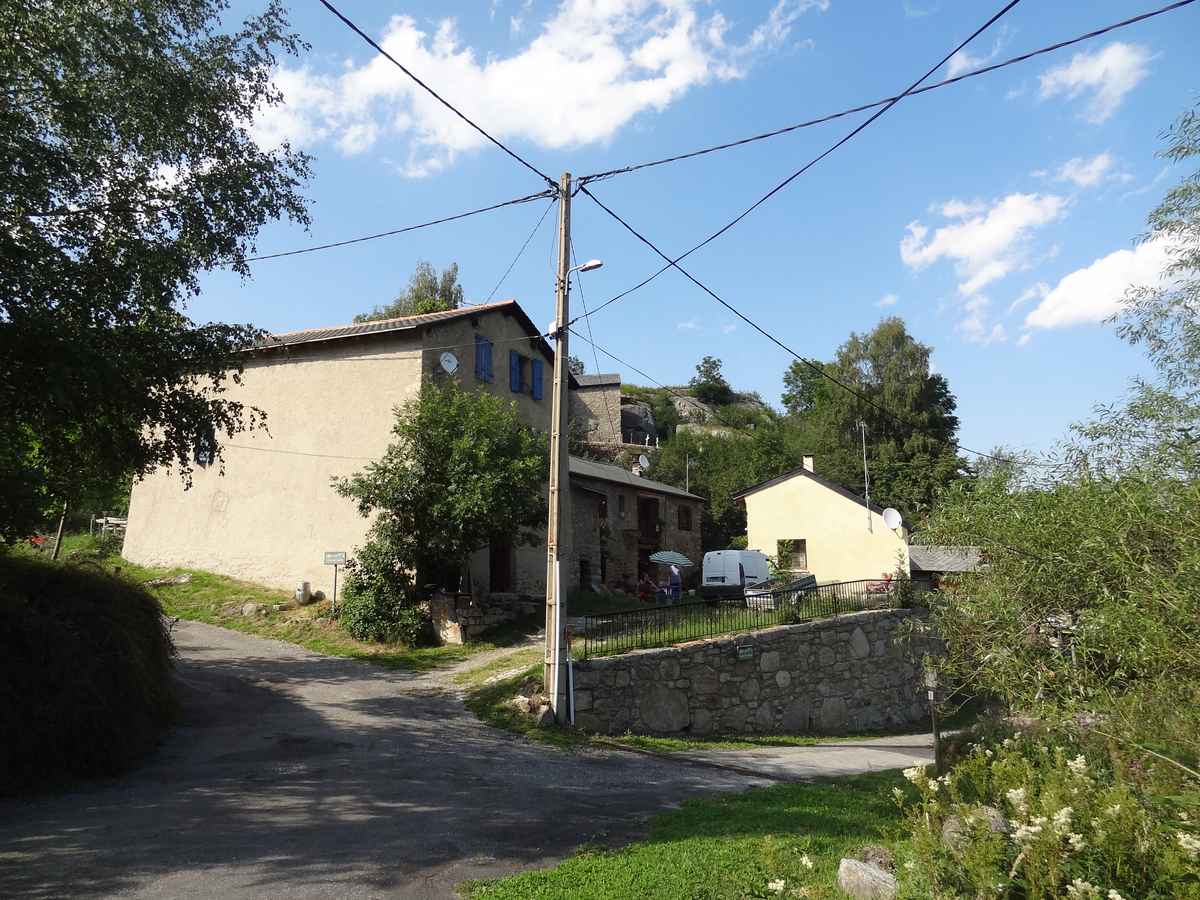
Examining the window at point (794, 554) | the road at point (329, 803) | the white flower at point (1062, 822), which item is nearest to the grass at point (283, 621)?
the road at point (329, 803)

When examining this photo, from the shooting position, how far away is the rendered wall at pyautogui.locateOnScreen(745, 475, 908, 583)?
2903 centimetres

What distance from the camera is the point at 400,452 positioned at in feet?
57.8

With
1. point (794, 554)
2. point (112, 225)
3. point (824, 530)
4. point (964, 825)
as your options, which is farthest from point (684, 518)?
point (964, 825)

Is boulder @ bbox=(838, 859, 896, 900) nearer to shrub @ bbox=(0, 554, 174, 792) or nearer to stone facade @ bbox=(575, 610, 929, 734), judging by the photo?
stone facade @ bbox=(575, 610, 929, 734)

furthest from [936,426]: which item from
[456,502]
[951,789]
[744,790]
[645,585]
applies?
[951,789]

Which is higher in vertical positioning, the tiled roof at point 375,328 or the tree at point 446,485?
the tiled roof at point 375,328

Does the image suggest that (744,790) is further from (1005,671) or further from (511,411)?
Result: (511,411)

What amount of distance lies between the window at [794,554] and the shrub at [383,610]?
1795cm

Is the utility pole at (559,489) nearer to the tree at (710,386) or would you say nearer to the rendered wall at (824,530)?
the rendered wall at (824,530)

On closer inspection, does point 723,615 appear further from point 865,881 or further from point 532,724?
point 865,881

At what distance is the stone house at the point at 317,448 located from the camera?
2008cm

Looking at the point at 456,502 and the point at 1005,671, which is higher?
the point at 456,502

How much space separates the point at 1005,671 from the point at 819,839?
7.27 ft

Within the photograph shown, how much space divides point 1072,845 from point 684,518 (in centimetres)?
3071
